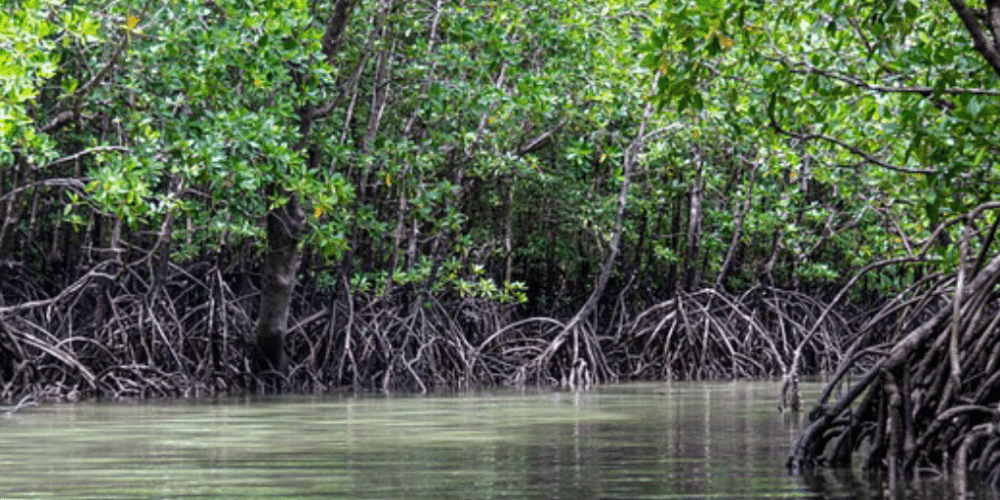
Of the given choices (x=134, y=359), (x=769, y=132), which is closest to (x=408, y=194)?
(x=134, y=359)

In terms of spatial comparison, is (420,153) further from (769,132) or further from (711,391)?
(769,132)

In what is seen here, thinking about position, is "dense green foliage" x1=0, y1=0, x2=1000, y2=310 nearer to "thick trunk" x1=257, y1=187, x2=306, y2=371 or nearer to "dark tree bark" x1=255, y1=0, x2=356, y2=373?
"dark tree bark" x1=255, y1=0, x2=356, y2=373

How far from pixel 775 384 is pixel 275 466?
29.7ft

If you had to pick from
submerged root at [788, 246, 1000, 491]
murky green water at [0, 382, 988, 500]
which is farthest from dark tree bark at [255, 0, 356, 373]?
submerged root at [788, 246, 1000, 491]

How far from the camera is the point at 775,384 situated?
1489cm

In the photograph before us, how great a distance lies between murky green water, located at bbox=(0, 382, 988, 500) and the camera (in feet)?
17.8

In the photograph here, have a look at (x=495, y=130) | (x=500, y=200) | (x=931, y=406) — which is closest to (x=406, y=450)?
(x=931, y=406)

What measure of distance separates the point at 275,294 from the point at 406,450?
6.82m

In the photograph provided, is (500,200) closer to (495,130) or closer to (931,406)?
(495,130)

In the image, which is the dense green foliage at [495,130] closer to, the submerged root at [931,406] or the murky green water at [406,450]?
the submerged root at [931,406]

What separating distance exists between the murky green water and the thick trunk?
2140 mm

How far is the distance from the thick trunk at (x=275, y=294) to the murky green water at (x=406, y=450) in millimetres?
2140

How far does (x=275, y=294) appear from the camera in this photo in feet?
45.3

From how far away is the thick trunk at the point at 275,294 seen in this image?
44.9 ft
